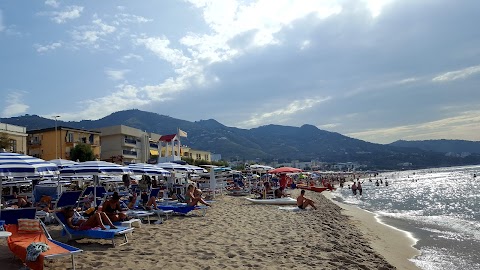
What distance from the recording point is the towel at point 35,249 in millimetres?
4934

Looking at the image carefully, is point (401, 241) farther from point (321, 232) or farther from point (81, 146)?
point (81, 146)

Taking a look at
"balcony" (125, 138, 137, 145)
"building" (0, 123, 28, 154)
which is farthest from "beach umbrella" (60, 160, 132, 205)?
"balcony" (125, 138, 137, 145)

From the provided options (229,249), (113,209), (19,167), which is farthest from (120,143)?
(229,249)

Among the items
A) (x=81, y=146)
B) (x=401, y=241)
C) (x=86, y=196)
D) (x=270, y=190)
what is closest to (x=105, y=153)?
(x=81, y=146)

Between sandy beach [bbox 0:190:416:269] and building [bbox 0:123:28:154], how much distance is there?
33.1 metres

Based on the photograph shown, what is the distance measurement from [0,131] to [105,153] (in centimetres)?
1866

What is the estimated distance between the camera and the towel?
4.93m

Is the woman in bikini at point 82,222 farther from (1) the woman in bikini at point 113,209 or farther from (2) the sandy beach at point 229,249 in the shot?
(1) the woman in bikini at point 113,209

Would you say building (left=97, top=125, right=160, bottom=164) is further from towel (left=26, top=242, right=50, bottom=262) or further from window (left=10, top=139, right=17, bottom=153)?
towel (left=26, top=242, right=50, bottom=262)

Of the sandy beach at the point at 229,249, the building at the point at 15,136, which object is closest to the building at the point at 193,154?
the building at the point at 15,136

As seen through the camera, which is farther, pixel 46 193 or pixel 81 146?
pixel 81 146

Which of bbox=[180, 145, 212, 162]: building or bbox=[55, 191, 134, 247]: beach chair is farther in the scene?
bbox=[180, 145, 212, 162]: building

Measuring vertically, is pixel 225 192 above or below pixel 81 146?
below

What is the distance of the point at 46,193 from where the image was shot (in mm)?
14172
